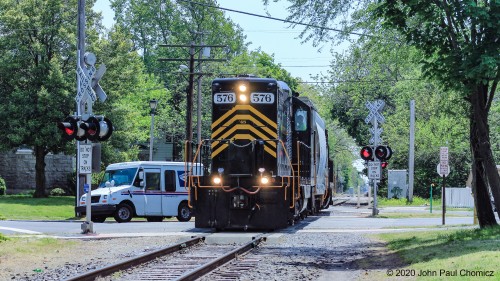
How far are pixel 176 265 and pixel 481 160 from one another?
28.1ft

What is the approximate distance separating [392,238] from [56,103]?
26.9 meters

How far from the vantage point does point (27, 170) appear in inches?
2153

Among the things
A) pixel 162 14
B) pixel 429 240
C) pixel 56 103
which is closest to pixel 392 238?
pixel 429 240

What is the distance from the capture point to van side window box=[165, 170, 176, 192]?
30.8 metres

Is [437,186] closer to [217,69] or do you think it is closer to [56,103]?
[217,69]

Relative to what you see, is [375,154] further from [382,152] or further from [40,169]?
[40,169]

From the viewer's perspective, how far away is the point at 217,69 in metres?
66.4

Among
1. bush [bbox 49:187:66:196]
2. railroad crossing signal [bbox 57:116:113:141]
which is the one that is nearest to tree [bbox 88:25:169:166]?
bush [bbox 49:187:66:196]

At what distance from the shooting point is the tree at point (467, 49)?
16250 millimetres

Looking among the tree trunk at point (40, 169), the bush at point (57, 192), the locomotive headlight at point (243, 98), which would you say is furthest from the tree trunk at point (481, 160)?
the bush at point (57, 192)

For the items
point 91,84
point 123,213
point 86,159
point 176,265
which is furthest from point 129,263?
point 123,213

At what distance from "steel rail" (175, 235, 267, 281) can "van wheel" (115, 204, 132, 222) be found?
38.3ft

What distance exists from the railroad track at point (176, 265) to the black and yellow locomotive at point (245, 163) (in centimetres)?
334

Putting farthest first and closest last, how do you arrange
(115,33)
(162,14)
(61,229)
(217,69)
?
(162,14) < (217,69) < (115,33) < (61,229)
